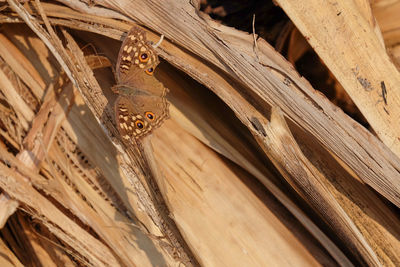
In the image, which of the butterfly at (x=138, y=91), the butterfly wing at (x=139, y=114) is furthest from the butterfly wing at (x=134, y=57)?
the butterfly wing at (x=139, y=114)

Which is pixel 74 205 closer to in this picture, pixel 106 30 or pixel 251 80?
pixel 106 30

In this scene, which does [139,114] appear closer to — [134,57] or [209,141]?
[134,57]

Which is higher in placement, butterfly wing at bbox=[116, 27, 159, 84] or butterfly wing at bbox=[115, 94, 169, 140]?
butterfly wing at bbox=[116, 27, 159, 84]

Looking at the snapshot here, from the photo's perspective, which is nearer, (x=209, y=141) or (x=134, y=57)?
(x=134, y=57)

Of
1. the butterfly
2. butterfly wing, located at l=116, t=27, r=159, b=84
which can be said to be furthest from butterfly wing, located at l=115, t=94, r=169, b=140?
butterfly wing, located at l=116, t=27, r=159, b=84

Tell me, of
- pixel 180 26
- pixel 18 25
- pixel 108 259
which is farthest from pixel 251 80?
pixel 18 25

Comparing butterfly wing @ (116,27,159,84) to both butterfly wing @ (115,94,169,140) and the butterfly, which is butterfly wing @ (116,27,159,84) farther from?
butterfly wing @ (115,94,169,140)

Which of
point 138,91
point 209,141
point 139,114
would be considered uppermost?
point 138,91

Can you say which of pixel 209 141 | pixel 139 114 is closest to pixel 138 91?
pixel 139 114

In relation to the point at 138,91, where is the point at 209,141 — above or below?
below
